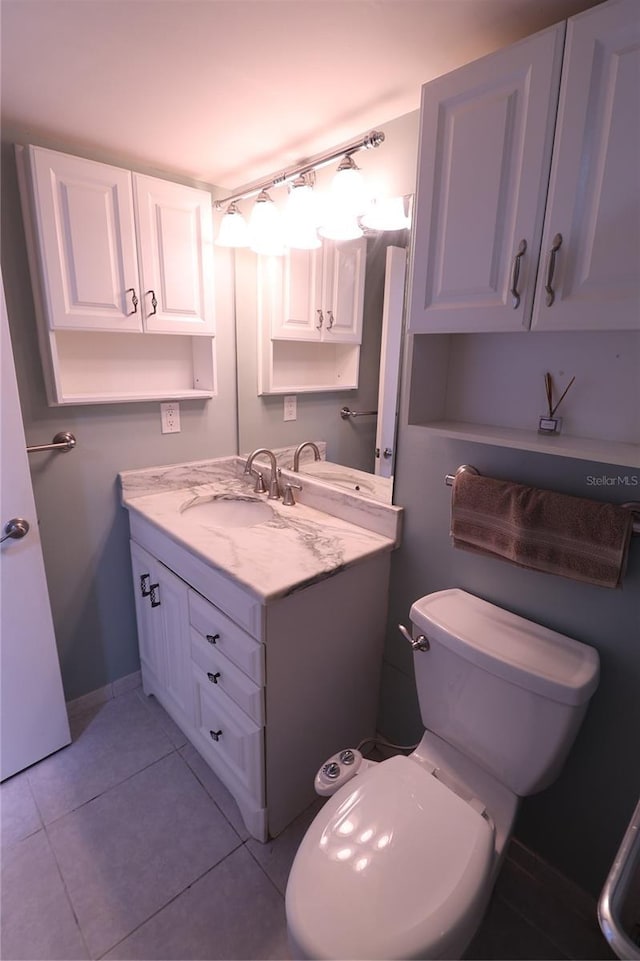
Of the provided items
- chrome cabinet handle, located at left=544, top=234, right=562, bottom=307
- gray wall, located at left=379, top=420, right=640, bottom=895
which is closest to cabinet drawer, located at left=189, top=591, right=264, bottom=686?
gray wall, located at left=379, top=420, right=640, bottom=895

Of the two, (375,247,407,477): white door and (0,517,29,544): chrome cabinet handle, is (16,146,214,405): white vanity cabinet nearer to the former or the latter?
(0,517,29,544): chrome cabinet handle

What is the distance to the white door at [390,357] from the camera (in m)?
1.34

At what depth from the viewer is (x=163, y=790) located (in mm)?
1521

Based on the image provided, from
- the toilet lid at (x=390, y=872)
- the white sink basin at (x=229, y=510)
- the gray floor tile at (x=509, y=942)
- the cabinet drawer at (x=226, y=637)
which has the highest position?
the white sink basin at (x=229, y=510)

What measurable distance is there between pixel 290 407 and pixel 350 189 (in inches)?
32.2

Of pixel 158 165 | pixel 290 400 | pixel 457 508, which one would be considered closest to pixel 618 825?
pixel 457 508

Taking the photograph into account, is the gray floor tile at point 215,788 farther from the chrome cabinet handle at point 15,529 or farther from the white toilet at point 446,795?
the chrome cabinet handle at point 15,529

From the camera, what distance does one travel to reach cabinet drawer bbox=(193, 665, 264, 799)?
126cm

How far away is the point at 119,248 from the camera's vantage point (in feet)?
4.97

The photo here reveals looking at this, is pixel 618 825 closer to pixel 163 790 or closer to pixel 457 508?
pixel 457 508

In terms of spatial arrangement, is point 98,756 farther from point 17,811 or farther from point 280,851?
point 280,851

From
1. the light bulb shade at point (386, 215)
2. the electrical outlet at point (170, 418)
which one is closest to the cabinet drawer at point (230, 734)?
the electrical outlet at point (170, 418)

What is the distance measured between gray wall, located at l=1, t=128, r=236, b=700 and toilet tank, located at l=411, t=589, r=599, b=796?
1.26 metres

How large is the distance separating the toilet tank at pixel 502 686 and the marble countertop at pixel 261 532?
1.01 feet
